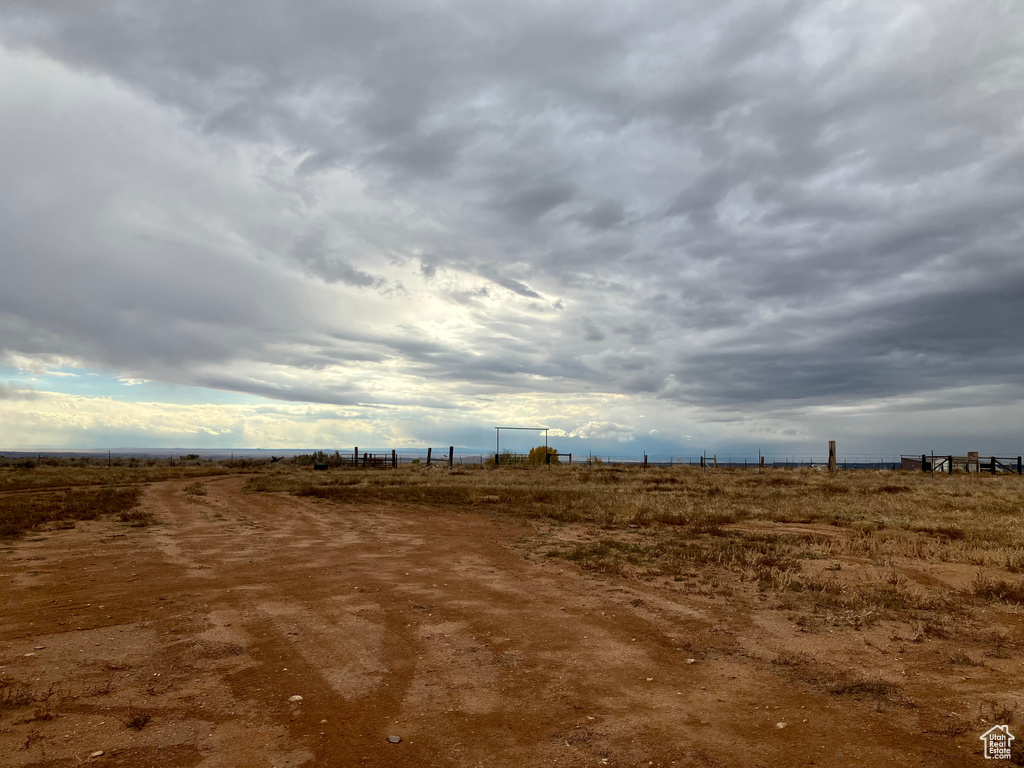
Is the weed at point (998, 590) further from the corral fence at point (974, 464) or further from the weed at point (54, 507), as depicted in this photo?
the corral fence at point (974, 464)

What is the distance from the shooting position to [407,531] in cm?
1736

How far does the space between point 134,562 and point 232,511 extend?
389 inches

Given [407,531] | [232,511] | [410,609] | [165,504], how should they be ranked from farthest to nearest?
[165,504] < [232,511] < [407,531] < [410,609]

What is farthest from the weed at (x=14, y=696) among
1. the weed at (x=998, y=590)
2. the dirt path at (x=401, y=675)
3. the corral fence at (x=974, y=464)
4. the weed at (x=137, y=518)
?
the corral fence at (x=974, y=464)

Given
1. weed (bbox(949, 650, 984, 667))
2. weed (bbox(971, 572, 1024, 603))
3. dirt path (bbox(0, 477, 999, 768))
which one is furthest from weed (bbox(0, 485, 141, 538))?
weed (bbox(971, 572, 1024, 603))

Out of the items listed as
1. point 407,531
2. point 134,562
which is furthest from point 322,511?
point 134,562

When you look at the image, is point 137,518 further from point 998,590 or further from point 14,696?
point 998,590

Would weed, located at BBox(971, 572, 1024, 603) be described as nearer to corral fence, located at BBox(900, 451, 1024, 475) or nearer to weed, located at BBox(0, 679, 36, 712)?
weed, located at BBox(0, 679, 36, 712)

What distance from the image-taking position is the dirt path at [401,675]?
16.1 feet

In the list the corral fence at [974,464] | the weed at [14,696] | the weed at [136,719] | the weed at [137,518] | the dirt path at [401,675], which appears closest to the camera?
the dirt path at [401,675]

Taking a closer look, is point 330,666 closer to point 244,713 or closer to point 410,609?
point 244,713

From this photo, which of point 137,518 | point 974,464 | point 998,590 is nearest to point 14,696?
point 998,590

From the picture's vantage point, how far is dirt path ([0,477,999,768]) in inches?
193

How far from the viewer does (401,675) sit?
21.3 feet
